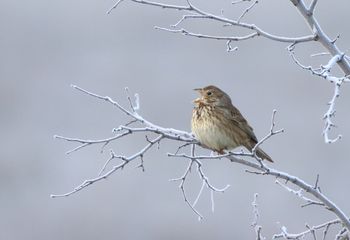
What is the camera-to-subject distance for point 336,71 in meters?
14.9

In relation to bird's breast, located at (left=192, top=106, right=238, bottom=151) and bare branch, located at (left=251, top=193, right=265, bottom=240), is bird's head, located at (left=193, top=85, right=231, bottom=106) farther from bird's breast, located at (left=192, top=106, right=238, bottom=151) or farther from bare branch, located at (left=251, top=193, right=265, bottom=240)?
bare branch, located at (left=251, top=193, right=265, bottom=240)

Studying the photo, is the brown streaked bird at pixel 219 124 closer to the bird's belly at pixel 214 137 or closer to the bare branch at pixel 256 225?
the bird's belly at pixel 214 137

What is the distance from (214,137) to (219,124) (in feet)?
0.84

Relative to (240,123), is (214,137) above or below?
below

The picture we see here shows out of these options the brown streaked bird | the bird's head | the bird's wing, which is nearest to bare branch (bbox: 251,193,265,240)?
the brown streaked bird

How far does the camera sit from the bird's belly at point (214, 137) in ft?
25.6

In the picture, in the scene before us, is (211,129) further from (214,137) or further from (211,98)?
(211,98)

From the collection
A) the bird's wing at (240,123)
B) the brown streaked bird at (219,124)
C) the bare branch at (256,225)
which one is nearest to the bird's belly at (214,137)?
the brown streaked bird at (219,124)

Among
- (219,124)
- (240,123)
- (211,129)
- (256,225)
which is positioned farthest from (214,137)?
(256,225)

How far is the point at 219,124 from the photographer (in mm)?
8211

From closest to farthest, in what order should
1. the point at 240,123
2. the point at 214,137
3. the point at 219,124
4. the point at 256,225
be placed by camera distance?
the point at 256,225
the point at 214,137
the point at 219,124
the point at 240,123

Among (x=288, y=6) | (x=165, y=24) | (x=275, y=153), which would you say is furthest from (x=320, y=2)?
(x=275, y=153)

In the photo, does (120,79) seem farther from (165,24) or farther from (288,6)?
(288,6)

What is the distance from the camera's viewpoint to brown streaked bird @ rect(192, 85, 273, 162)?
7961 millimetres
